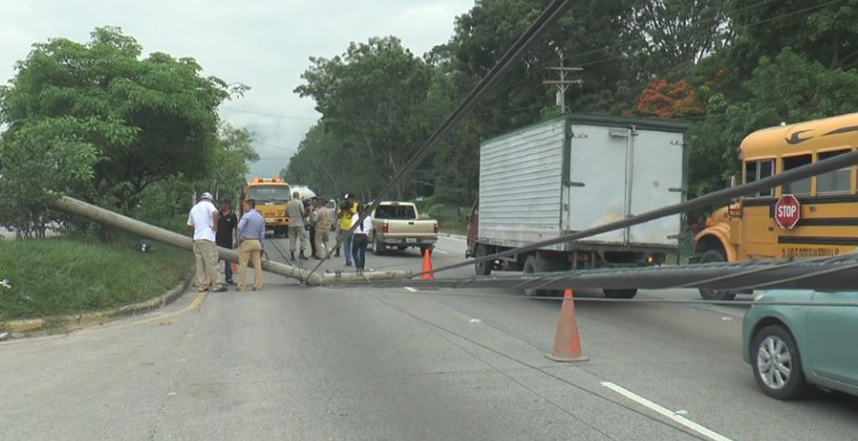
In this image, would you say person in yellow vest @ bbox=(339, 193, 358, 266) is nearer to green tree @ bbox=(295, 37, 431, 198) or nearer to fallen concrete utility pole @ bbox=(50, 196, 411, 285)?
fallen concrete utility pole @ bbox=(50, 196, 411, 285)

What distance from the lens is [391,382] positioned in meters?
6.16

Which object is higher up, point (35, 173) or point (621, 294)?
point (35, 173)

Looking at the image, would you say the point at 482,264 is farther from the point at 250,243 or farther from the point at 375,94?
Answer: the point at 375,94

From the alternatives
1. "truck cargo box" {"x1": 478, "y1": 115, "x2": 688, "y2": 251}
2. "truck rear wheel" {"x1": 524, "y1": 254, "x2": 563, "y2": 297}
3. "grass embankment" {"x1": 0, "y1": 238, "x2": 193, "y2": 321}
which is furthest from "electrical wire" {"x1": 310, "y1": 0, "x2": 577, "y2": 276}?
"truck rear wheel" {"x1": 524, "y1": 254, "x2": 563, "y2": 297}

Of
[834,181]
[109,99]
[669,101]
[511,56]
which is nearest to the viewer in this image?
[511,56]

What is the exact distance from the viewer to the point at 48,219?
12453 mm

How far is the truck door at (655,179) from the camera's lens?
1074 centimetres

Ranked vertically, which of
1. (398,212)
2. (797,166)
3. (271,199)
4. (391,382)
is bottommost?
(391,382)

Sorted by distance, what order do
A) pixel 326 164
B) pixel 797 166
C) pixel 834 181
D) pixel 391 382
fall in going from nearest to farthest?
1. pixel 391 382
2. pixel 834 181
3. pixel 797 166
4. pixel 326 164

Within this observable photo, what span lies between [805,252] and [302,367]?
815 cm

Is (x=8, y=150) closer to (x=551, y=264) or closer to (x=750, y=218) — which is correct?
(x=551, y=264)

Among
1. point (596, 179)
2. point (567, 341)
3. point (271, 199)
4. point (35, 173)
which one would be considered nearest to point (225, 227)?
point (35, 173)

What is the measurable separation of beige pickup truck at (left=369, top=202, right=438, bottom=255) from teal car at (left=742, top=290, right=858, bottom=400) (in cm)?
1553

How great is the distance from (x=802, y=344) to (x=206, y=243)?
9638 mm
